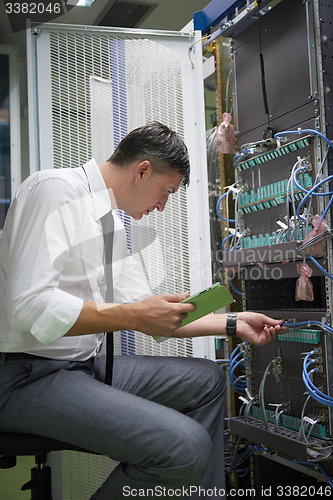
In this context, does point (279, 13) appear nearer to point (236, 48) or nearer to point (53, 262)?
point (236, 48)

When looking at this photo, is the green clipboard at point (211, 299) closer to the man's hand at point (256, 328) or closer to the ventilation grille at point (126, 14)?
the man's hand at point (256, 328)

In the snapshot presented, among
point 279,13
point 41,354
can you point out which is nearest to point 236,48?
point 279,13

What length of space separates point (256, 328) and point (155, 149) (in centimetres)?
70

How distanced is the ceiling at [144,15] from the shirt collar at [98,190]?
2814mm

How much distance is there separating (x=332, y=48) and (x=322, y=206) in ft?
1.85

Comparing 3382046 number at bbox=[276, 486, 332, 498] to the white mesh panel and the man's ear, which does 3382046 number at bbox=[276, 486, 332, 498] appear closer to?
the white mesh panel

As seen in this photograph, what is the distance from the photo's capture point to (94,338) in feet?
4.13

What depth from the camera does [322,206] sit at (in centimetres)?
150

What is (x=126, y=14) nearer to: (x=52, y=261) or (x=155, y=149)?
(x=155, y=149)

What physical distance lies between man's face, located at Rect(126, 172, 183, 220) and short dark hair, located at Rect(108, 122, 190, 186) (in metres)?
0.02

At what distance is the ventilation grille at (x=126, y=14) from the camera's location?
3.77 meters

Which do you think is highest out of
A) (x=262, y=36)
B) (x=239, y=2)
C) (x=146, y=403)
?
(x=239, y=2)

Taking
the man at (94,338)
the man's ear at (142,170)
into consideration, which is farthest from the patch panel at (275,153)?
the man's ear at (142,170)

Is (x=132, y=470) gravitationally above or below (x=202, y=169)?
below
